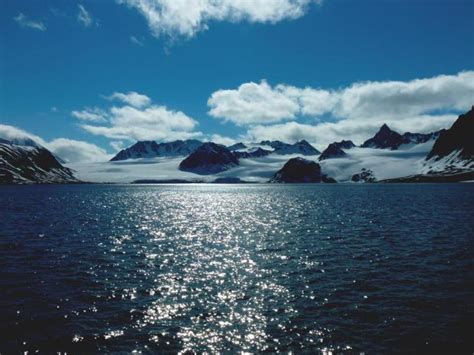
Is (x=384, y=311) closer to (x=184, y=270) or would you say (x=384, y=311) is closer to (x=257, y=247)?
(x=184, y=270)

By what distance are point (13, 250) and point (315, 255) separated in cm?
3931

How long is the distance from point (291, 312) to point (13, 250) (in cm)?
4019

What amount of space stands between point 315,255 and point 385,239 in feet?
54.5

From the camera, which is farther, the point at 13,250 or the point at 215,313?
the point at 13,250

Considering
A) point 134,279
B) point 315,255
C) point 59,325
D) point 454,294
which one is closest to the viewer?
point 59,325

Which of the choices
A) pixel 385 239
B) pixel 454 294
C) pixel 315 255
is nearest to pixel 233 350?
pixel 454 294

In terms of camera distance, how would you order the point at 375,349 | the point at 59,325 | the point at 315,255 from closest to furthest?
the point at 375,349 < the point at 59,325 < the point at 315,255

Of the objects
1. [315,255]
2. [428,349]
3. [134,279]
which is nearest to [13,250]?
[134,279]

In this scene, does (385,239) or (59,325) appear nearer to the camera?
(59,325)

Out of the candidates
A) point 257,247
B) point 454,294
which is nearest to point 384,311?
point 454,294

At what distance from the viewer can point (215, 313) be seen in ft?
94.3

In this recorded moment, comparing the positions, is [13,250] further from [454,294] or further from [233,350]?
[454,294]

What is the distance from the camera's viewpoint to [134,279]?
37688mm

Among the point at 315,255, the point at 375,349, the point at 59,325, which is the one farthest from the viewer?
the point at 315,255
